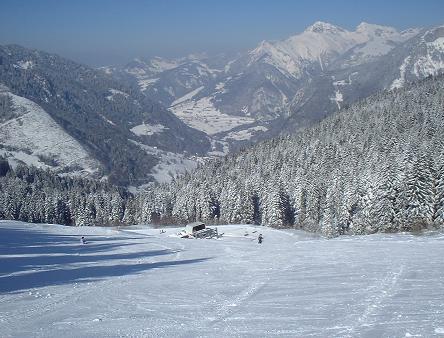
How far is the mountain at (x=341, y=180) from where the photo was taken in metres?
62.9

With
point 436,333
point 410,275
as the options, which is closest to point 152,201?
point 410,275

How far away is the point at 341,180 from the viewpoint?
87125 millimetres

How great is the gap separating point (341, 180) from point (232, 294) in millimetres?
67125

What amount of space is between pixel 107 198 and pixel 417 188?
102737 mm

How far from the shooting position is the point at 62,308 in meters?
21.8

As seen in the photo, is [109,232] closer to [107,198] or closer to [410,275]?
[410,275]

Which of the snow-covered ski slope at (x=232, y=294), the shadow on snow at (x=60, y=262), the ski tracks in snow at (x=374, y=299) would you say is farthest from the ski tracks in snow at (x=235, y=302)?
the shadow on snow at (x=60, y=262)

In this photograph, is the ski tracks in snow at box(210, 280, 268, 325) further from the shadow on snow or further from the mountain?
the mountain

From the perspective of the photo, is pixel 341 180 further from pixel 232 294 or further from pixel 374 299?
pixel 374 299

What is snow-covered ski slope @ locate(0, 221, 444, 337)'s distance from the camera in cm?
1748

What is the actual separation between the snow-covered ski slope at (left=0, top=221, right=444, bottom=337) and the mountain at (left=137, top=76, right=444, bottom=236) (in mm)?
22487

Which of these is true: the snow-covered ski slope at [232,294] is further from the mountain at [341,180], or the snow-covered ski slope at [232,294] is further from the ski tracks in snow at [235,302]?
the mountain at [341,180]

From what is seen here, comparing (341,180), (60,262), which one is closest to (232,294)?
(60,262)

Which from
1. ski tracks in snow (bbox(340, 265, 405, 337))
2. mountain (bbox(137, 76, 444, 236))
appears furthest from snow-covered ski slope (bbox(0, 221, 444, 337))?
mountain (bbox(137, 76, 444, 236))
